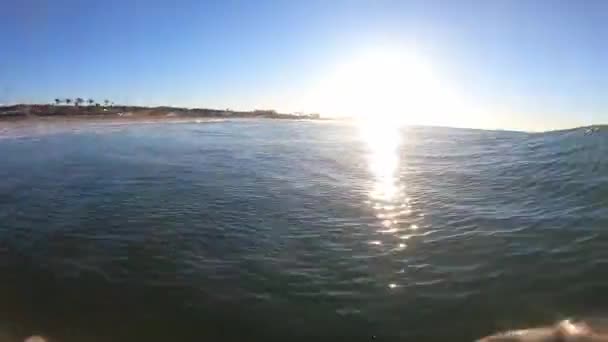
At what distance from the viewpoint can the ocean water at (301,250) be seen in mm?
4441

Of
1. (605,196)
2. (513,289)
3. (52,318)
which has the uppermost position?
(605,196)

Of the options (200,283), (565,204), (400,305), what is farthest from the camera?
(565,204)

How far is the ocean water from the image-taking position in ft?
14.6

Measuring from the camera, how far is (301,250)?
6203 millimetres

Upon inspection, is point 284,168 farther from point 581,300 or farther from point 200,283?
point 581,300

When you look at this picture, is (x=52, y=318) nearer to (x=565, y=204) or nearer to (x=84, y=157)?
(x=565, y=204)

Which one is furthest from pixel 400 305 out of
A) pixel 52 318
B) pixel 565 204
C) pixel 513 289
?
pixel 565 204

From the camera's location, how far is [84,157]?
13617 mm

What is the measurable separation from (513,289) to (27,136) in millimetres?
21716

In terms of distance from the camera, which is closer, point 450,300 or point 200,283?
point 450,300

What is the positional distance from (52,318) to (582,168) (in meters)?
10.7

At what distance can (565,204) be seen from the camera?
773cm

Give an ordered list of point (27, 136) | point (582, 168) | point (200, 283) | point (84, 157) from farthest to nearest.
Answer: point (27, 136) < point (84, 157) < point (582, 168) < point (200, 283)

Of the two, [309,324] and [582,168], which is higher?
[582,168]
